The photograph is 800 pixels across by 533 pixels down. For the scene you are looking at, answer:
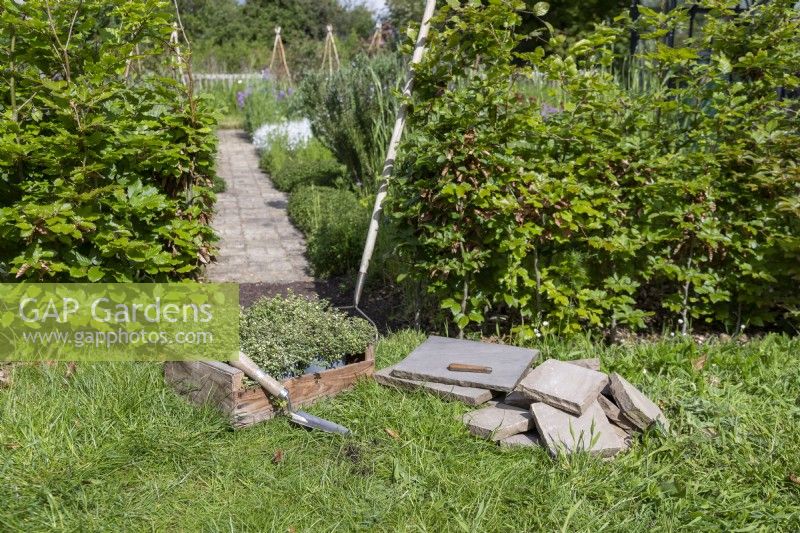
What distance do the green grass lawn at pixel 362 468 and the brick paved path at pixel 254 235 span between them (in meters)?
2.49

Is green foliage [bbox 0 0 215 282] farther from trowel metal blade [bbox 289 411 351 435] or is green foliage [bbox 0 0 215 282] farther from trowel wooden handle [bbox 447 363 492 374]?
trowel wooden handle [bbox 447 363 492 374]

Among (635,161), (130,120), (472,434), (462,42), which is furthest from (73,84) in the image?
(635,161)

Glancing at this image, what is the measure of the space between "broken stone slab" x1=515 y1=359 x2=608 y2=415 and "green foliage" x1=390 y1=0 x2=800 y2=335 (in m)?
0.84

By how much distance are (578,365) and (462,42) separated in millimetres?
1860

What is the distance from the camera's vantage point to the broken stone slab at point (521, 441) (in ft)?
9.47

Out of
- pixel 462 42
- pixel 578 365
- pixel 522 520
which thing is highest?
pixel 462 42

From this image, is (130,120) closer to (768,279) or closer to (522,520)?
(522,520)

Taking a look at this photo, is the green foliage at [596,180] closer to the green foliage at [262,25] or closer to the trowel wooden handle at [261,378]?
the trowel wooden handle at [261,378]

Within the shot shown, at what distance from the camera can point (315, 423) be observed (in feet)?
9.80

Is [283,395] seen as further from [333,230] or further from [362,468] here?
[333,230]

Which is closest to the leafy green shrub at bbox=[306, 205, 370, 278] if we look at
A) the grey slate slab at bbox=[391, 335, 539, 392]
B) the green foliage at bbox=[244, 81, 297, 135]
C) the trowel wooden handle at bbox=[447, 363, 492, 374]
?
the grey slate slab at bbox=[391, 335, 539, 392]

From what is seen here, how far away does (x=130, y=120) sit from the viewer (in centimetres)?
343

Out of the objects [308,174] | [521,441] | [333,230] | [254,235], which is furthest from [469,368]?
[308,174]

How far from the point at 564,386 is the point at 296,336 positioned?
1.23 metres
